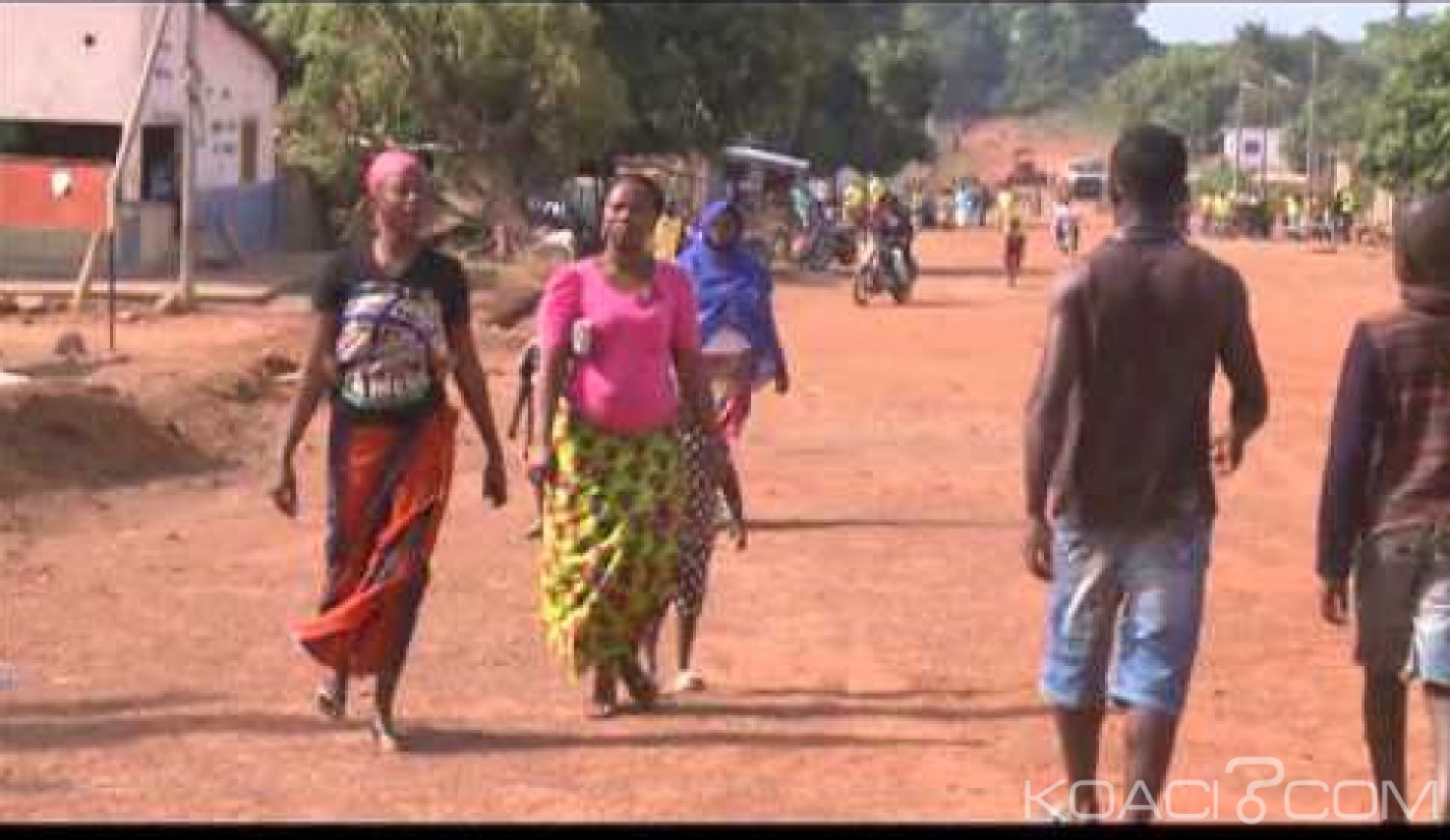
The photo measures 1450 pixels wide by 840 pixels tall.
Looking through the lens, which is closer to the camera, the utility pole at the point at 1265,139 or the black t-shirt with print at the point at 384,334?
the black t-shirt with print at the point at 384,334

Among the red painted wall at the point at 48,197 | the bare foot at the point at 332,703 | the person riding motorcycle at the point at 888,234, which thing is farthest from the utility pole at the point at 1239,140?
the bare foot at the point at 332,703

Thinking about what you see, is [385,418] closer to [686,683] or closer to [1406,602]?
[686,683]

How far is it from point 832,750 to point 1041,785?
2.39 ft

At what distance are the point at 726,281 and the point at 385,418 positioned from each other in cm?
349

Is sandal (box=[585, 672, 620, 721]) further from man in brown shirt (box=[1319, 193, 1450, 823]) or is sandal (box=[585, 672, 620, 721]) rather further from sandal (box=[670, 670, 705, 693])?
man in brown shirt (box=[1319, 193, 1450, 823])

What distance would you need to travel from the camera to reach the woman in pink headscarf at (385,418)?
7.27m

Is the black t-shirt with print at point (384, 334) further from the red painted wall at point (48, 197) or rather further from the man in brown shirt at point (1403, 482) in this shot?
the red painted wall at point (48, 197)

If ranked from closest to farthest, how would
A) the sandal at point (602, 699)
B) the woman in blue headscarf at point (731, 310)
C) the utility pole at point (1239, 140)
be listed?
the sandal at point (602, 699) → the woman in blue headscarf at point (731, 310) → the utility pole at point (1239, 140)

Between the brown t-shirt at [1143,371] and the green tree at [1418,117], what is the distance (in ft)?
107

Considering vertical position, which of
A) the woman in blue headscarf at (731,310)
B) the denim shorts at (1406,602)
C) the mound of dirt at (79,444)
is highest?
the woman in blue headscarf at (731,310)

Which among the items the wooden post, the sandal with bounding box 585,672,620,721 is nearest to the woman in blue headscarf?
the sandal with bounding box 585,672,620,721

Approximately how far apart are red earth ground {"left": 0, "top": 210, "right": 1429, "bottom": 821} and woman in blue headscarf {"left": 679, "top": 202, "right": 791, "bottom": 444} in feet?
2.73

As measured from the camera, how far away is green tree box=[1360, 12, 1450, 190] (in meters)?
38.2

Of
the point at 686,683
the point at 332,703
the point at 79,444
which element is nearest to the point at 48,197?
the point at 79,444
